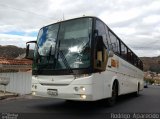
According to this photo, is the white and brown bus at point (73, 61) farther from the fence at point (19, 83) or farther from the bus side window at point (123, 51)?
the fence at point (19, 83)

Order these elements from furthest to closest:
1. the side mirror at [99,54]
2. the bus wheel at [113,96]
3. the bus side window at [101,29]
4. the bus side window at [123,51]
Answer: the bus side window at [123,51] < the bus wheel at [113,96] < the bus side window at [101,29] < the side mirror at [99,54]

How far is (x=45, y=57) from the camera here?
37.0 ft

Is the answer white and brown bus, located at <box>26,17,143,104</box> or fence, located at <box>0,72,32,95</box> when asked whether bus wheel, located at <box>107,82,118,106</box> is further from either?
fence, located at <box>0,72,32,95</box>

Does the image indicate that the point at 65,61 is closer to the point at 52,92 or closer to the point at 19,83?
the point at 52,92

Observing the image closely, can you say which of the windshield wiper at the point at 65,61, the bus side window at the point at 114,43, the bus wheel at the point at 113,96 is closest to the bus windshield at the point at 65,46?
the windshield wiper at the point at 65,61

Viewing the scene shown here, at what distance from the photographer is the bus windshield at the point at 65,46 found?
1053 centimetres

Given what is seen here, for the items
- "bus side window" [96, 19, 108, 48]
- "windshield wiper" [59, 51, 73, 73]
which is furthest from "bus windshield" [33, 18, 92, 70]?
"bus side window" [96, 19, 108, 48]

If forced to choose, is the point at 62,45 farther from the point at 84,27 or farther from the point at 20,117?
the point at 20,117

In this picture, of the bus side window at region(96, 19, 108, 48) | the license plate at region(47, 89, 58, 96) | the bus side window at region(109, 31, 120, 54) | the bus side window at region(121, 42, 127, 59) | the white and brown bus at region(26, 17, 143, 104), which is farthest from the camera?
the bus side window at region(121, 42, 127, 59)

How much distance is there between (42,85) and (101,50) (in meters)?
2.49

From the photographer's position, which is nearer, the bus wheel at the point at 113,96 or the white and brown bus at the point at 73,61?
the white and brown bus at the point at 73,61

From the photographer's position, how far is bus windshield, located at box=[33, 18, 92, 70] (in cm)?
1053

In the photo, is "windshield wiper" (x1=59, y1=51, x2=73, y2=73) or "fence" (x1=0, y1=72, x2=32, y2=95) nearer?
"windshield wiper" (x1=59, y1=51, x2=73, y2=73)

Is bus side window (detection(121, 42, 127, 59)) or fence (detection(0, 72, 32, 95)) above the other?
bus side window (detection(121, 42, 127, 59))
